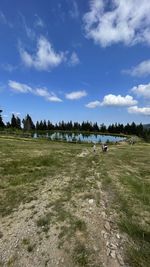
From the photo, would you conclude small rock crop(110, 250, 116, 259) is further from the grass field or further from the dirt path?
the grass field

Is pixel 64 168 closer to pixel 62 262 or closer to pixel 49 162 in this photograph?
pixel 49 162

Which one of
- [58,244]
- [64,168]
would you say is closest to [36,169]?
[64,168]

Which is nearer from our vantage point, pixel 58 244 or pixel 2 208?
pixel 58 244

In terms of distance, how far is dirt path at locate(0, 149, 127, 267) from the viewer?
6289 mm

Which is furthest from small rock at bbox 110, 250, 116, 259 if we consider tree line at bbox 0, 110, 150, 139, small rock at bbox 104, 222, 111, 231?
tree line at bbox 0, 110, 150, 139

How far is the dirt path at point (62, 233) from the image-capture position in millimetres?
6289

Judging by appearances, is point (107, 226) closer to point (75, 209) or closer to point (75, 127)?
point (75, 209)

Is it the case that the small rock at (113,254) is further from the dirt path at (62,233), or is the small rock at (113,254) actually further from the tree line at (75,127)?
the tree line at (75,127)

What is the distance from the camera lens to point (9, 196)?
1115 centimetres

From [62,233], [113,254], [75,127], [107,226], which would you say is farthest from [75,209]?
[75,127]

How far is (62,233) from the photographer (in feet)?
25.0

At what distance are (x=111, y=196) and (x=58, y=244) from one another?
5.56m

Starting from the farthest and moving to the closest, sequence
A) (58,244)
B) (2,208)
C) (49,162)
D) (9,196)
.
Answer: (49,162), (9,196), (2,208), (58,244)

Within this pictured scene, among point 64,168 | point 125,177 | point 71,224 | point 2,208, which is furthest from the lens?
point 64,168
